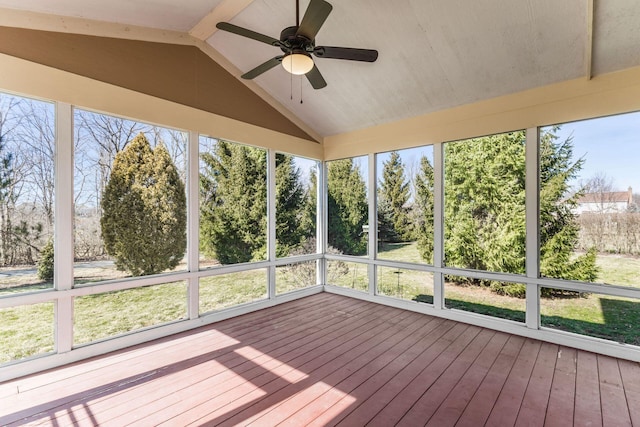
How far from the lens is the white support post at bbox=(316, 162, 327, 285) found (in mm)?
5984

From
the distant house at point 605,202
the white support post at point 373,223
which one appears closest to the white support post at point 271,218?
the white support post at point 373,223

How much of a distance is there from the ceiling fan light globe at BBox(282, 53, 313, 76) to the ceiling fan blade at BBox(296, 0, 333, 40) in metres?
0.15

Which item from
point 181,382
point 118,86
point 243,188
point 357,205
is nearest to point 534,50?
point 357,205

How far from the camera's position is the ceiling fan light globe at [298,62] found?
2.53m

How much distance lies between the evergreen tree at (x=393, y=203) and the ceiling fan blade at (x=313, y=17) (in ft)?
9.74

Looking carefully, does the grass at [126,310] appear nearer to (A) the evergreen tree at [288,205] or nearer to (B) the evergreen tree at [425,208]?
(A) the evergreen tree at [288,205]

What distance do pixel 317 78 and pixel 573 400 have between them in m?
3.69

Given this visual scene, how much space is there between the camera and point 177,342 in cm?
352

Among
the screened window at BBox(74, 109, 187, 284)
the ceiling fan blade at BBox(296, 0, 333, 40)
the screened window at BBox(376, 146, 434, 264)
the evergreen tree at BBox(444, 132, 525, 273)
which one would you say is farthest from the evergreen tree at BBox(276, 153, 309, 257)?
the ceiling fan blade at BBox(296, 0, 333, 40)

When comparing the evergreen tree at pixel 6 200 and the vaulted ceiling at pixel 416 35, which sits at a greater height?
the vaulted ceiling at pixel 416 35

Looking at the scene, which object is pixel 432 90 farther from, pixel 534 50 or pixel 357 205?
pixel 357 205

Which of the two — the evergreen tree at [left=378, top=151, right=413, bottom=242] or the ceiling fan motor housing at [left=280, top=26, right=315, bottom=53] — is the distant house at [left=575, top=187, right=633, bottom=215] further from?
the ceiling fan motor housing at [left=280, top=26, right=315, bottom=53]

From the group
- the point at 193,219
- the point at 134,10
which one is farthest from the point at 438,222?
the point at 134,10

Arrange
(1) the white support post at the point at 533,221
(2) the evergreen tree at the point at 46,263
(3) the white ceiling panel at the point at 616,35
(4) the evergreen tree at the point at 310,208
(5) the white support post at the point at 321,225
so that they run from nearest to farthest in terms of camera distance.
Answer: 1. (3) the white ceiling panel at the point at 616,35
2. (2) the evergreen tree at the point at 46,263
3. (1) the white support post at the point at 533,221
4. (4) the evergreen tree at the point at 310,208
5. (5) the white support post at the point at 321,225
